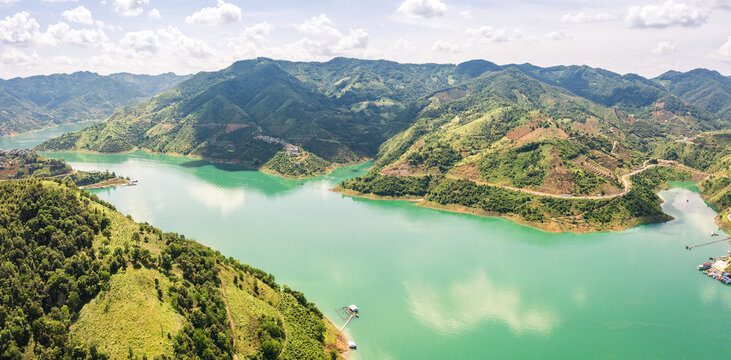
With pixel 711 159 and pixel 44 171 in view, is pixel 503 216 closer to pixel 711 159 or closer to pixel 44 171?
pixel 711 159

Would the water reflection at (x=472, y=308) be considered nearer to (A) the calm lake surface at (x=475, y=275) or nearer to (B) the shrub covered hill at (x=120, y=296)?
(A) the calm lake surface at (x=475, y=275)

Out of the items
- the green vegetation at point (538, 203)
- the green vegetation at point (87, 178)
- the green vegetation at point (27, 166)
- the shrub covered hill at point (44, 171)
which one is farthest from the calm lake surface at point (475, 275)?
the green vegetation at point (27, 166)

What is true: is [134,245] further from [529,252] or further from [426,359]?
[529,252]

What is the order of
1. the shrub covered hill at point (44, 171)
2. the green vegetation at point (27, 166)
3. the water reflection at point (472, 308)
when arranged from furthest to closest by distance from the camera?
the shrub covered hill at point (44, 171) < the green vegetation at point (27, 166) < the water reflection at point (472, 308)

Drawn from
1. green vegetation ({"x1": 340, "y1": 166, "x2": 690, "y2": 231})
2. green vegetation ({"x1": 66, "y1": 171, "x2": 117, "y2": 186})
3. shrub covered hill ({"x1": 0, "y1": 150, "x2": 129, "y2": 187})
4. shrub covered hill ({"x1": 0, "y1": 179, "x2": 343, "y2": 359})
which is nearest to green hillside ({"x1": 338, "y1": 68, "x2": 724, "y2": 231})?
green vegetation ({"x1": 340, "y1": 166, "x2": 690, "y2": 231})

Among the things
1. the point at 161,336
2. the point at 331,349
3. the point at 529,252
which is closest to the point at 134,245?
the point at 161,336

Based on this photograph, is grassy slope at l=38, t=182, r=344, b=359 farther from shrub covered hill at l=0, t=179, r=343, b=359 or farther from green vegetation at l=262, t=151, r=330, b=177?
green vegetation at l=262, t=151, r=330, b=177
